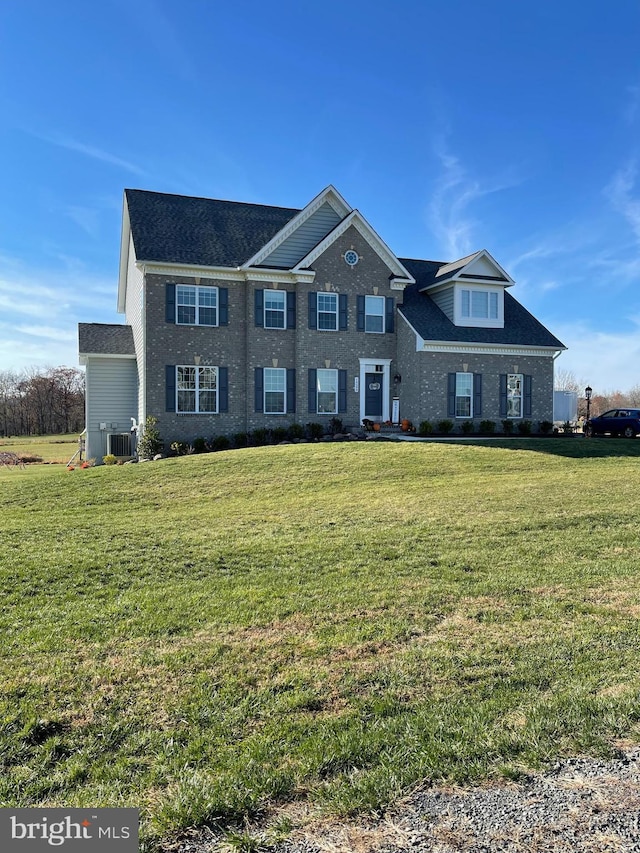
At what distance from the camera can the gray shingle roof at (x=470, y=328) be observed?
22828 mm

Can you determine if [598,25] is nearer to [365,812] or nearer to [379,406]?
[379,406]

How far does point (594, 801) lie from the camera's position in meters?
2.78

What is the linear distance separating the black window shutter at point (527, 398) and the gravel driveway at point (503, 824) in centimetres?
2235

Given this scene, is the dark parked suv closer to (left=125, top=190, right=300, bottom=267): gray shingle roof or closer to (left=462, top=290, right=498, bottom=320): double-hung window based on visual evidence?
(left=462, top=290, right=498, bottom=320): double-hung window

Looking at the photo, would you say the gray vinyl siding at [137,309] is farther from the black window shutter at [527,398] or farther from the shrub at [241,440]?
the black window shutter at [527,398]

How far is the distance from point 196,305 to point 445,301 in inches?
416

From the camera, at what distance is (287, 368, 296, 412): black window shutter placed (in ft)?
72.1

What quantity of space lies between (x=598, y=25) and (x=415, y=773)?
53.6ft

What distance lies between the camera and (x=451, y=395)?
74.8ft

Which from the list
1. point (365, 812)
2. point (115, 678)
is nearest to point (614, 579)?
point (365, 812)

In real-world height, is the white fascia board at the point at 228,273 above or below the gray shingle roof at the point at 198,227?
below

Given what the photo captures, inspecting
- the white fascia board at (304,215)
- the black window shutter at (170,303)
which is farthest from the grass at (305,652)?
the white fascia board at (304,215)

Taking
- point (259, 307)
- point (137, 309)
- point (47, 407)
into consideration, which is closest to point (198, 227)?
point (137, 309)

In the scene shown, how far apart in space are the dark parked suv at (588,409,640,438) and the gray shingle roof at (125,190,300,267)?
1590cm
